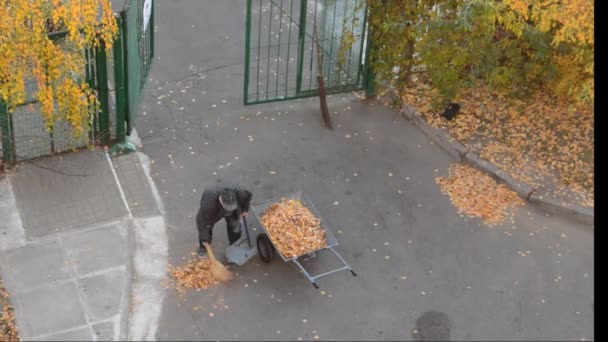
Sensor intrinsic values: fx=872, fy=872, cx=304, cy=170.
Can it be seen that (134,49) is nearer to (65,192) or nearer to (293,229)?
(65,192)

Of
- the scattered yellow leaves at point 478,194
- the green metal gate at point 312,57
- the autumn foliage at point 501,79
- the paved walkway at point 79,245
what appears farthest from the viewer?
the green metal gate at point 312,57

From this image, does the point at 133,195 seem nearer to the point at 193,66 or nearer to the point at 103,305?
the point at 103,305

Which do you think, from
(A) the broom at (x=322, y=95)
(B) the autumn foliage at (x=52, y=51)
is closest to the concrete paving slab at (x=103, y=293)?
(B) the autumn foliage at (x=52, y=51)

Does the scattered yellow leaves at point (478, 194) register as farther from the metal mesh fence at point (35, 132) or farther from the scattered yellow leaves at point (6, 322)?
the scattered yellow leaves at point (6, 322)

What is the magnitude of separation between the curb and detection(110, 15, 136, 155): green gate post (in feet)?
14.3

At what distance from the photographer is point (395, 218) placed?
11984 mm

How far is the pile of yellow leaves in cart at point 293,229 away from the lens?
420 inches

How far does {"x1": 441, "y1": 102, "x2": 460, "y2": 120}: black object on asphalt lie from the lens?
539 inches

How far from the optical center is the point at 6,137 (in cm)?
1199

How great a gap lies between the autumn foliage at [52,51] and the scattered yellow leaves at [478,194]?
5.18 meters

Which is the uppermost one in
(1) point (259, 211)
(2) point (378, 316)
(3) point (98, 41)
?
(3) point (98, 41)

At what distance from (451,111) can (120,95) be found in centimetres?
508
